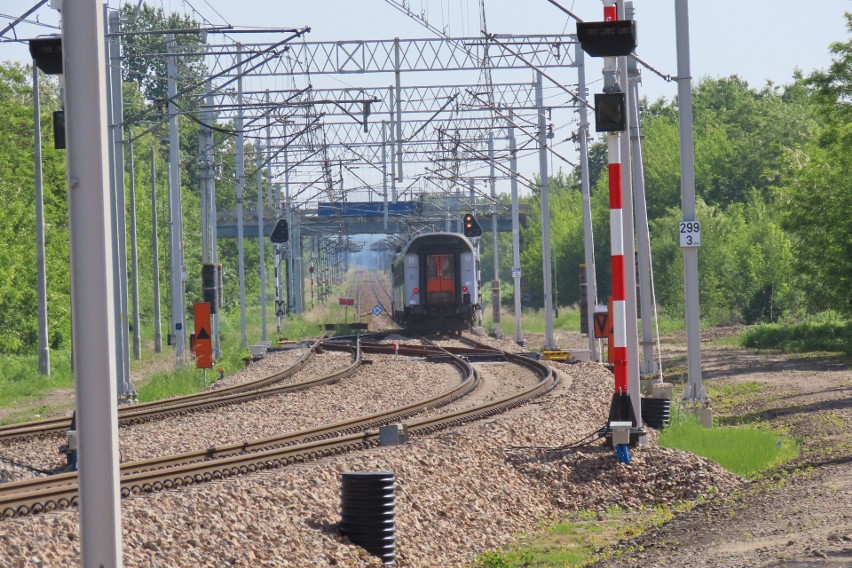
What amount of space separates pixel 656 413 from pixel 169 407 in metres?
7.04

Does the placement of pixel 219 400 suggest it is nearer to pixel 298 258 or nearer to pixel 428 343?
A: pixel 428 343

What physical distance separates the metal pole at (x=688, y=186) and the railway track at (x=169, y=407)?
6998 mm

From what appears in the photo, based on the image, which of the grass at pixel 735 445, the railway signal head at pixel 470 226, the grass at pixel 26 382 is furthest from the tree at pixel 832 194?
the grass at pixel 26 382

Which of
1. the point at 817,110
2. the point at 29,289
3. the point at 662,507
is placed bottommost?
the point at 662,507

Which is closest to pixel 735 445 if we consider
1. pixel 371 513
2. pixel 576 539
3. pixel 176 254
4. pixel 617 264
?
pixel 617 264

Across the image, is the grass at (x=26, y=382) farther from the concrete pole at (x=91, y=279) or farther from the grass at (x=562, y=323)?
the grass at (x=562, y=323)

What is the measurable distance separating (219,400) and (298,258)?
4491 cm

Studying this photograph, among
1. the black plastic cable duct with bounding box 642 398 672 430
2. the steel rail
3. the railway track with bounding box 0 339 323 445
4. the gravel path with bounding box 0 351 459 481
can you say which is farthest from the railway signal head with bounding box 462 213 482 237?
the steel rail

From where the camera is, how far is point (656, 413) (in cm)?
1703

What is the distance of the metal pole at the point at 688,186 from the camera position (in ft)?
62.6

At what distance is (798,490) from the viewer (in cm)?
1120

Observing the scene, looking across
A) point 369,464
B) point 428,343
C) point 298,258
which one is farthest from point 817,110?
point 298,258

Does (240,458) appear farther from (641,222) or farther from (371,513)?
(641,222)

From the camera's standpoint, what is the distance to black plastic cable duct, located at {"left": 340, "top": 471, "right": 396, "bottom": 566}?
31.7 feet
